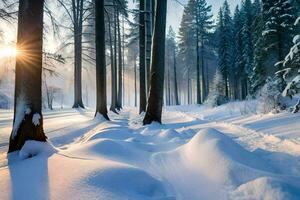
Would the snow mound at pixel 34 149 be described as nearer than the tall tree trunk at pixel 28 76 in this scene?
Yes

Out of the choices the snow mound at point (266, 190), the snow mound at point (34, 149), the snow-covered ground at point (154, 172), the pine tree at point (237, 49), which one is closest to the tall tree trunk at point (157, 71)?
the snow-covered ground at point (154, 172)

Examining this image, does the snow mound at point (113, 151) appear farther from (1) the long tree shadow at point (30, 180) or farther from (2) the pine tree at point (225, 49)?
(2) the pine tree at point (225, 49)

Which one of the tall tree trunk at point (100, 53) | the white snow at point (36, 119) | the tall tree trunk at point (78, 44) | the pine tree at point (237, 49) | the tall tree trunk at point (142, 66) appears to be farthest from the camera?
the pine tree at point (237, 49)

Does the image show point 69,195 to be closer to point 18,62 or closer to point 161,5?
point 18,62

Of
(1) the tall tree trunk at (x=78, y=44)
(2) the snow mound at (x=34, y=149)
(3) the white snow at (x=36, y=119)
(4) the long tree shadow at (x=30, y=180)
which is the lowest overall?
(4) the long tree shadow at (x=30, y=180)

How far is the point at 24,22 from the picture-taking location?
18.0 ft

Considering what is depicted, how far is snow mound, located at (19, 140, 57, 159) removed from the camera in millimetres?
4785

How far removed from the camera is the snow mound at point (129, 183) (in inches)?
105

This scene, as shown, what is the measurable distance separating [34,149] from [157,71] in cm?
552

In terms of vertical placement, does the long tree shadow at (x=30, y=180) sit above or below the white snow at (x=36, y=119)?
below

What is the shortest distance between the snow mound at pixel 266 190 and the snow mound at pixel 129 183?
2.24 ft

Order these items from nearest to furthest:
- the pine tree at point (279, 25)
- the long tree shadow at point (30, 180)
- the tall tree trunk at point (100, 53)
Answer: the long tree shadow at point (30, 180)
the tall tree trunk at point (100, 53)
the pine tree at point (279, 25)

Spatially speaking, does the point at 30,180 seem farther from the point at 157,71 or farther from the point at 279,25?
the point at 279,25

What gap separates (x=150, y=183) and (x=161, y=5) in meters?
8.00
